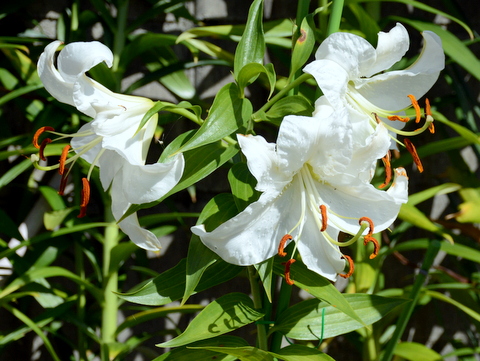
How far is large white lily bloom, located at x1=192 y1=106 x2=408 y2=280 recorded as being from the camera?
1.30 feet

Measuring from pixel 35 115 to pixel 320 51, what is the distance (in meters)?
0.75

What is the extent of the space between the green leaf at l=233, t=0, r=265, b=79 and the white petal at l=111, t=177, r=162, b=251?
18 cm

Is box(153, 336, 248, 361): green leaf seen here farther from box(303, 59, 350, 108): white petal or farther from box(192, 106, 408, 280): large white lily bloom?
box(303, 59, 350, 108): white petal

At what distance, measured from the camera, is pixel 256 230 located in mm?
427

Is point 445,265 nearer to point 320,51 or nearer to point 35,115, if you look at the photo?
point 320,51

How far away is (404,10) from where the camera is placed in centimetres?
117

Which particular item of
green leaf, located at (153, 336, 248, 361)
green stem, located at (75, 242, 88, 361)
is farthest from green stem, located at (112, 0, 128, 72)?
green leaf, located at (153, 336, 248, 361)

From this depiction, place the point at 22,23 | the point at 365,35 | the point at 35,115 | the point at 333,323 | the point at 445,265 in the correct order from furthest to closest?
the point at 445,265
the point at 22,23
the point at 35,115
the point at 365,35
the point at 333,323

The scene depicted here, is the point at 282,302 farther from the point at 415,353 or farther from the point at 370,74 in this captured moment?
the point at 415,353

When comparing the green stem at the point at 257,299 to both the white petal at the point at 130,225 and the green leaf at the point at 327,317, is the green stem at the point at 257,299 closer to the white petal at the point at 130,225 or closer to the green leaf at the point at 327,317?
the green leaf at the point at 327,317

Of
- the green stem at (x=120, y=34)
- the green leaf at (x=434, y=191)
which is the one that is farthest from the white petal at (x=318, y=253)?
the green stem at (x=120, y=34)

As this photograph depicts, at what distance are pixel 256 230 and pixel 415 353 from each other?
0.66 meters

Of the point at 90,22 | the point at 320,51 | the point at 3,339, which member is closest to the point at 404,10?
Result: the point at 90,22

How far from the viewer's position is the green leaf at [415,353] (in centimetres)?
89
